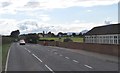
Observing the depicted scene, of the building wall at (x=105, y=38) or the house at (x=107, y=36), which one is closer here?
the building wall at (x=105, y=38)

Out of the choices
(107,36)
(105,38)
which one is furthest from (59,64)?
(105,38)

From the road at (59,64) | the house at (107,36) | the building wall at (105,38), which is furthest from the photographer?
the house at (107,36)

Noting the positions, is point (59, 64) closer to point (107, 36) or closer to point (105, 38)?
point (107, 36)

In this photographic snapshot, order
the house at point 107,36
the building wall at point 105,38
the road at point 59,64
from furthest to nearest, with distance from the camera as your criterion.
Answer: the house at point 107,36 < the building wall at point 105,38 < the road at point 59,64

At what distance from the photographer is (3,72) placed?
1883 centimetres

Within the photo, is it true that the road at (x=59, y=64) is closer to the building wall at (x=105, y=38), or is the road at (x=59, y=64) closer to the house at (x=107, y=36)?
the building wall at (x=105, y=38)

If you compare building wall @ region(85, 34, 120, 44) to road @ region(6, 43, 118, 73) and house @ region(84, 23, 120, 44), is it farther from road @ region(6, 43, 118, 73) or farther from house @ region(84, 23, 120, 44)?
road @ region(6, 43, 118, 73)

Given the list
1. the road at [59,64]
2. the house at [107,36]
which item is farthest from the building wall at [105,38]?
the road at [59,64]

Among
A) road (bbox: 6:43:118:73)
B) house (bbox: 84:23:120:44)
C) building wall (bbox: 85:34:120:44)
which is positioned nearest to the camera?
road (bbox: 6:43:118:73)

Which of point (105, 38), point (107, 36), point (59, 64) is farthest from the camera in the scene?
point (105, 38)

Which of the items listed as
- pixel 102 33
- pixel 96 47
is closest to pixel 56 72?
pixel 96 47

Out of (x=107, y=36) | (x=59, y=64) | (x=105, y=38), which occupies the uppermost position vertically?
(x=107, y=36)

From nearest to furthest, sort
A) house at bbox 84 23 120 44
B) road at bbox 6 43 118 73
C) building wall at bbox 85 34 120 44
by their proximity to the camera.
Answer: road at bbox 6 43 118 73
building wall at bbox 85 34 120 44
house at bbox 84 23 120 44

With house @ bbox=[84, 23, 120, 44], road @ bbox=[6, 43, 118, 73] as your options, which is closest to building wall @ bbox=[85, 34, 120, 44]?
house @ bbox=[84, 23, 120, 44]
